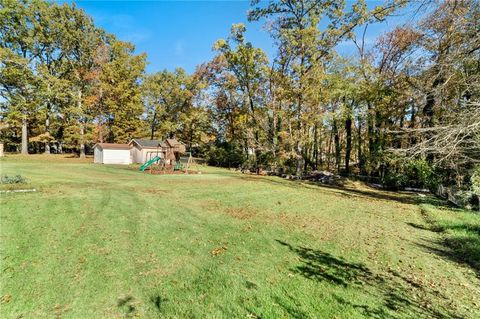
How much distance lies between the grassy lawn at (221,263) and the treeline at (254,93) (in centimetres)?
339

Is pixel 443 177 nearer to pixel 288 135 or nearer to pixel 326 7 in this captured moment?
pixel 288 135

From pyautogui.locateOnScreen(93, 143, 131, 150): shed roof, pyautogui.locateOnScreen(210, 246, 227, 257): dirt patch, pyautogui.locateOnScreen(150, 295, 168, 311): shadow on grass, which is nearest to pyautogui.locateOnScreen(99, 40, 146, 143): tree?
pyautogui.locateOnScreen(93, 143, 131, 150): shed roof

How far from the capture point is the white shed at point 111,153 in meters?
30.7

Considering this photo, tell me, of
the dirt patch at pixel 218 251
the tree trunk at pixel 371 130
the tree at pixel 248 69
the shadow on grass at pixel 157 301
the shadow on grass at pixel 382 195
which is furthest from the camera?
the tree at pixel 248 69

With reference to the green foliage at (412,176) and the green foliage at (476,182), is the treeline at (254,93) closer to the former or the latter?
the green foliage at (412,176)

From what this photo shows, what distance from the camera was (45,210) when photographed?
296 inches

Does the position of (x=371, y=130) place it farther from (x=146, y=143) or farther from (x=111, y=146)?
(x=111, y=146)

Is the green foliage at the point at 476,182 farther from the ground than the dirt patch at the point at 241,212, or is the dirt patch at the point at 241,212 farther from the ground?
the green foliage at the point at 476,182

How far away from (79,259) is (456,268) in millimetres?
7769

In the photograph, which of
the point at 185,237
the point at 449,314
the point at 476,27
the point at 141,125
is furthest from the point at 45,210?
the point at 141,125

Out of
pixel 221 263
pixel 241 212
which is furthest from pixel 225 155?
pixel 221 263

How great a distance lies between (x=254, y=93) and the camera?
2842 centimetres

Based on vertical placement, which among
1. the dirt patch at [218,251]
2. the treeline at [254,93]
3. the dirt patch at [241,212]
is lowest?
the dirt patch at [218,251]

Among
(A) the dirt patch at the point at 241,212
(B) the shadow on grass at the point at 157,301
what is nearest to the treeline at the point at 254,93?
(A) the dirt patch at the point at 241,212
